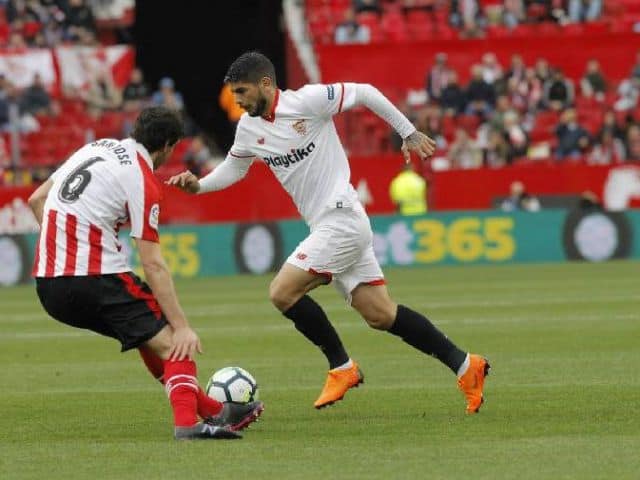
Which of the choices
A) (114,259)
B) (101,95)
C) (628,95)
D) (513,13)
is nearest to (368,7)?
(513,13)

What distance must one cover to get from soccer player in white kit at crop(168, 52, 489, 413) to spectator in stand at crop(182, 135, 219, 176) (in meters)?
17.8

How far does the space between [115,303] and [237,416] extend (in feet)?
3.49

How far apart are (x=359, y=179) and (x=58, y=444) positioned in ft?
60.9

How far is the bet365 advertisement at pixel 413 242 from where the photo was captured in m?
23.0

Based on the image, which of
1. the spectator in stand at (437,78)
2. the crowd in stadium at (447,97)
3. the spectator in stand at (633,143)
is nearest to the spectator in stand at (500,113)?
the crowd in stadium at (447,97)

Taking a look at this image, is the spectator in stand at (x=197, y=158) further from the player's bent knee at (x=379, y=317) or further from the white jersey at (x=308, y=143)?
the player's bent knee at (x=379, y=317)

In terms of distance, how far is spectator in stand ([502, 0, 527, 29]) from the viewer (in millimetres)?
29203

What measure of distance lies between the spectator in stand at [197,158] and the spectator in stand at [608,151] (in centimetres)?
642

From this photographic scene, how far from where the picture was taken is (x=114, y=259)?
25.3ft

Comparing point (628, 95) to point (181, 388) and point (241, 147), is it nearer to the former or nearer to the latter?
point (241, 147)

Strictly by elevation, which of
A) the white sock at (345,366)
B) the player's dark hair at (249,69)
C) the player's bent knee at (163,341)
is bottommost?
the white sock at (345,366)

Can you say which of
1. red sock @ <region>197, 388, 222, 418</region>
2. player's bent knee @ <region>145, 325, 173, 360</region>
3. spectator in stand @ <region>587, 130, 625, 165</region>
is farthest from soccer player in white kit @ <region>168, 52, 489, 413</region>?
spectator in stand @ <region>587, 130, 625, 165</region>

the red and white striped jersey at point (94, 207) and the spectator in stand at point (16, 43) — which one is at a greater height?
the red and white striped jersey at point (94, 207)

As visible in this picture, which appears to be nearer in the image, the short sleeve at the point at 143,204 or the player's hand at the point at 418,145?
the short sleeve at the point at 143,204
